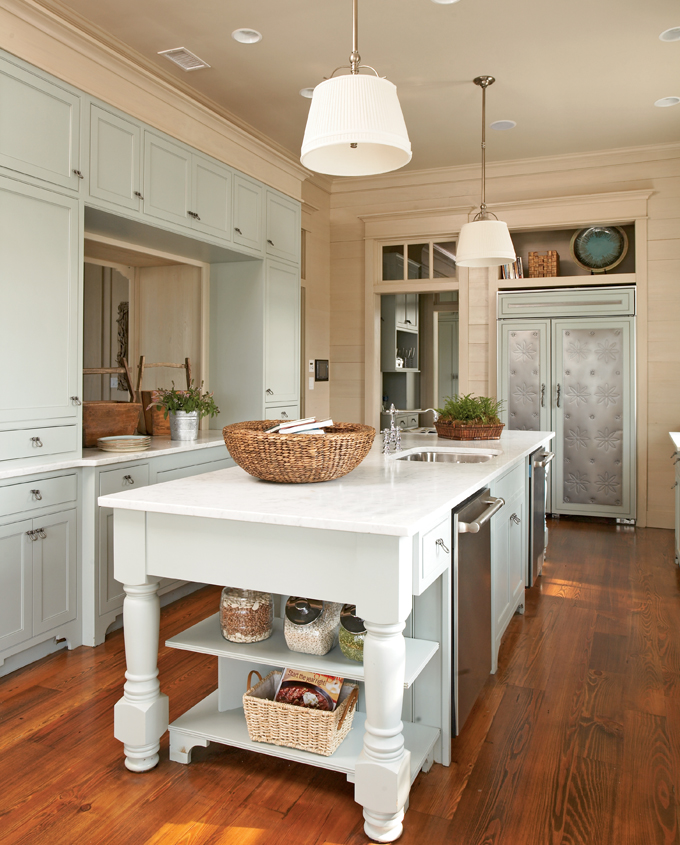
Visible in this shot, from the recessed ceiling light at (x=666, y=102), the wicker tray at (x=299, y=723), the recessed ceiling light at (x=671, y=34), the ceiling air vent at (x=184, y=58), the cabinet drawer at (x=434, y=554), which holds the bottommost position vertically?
the wicker tray at (x=299, y=723)

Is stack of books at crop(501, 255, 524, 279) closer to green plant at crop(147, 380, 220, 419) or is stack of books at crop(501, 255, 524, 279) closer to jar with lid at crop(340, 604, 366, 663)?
green plant at crop(147, 380, 220, 419)

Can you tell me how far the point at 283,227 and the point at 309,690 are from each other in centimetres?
363

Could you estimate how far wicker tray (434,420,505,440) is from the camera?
12.1ft

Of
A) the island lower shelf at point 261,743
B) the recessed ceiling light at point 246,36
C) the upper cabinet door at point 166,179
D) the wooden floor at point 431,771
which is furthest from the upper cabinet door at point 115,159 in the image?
the island lower shelf at point 261,743

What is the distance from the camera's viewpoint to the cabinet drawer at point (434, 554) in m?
1.74

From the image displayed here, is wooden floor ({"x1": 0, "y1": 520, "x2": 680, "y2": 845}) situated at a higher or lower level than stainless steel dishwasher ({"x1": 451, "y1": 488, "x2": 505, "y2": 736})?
lower

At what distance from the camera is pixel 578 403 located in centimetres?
563

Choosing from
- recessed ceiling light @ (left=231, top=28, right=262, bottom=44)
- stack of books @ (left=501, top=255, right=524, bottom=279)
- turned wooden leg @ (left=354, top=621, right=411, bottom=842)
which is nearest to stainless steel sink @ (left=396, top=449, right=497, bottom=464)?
turned wooden leg @ (left=354, top=621, right=411, bottom=842)

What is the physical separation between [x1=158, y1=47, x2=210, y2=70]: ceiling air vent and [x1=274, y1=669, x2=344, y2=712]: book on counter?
342cm

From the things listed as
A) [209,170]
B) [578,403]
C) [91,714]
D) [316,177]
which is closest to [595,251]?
[578,403]

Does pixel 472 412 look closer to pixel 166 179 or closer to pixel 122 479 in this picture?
pixel 122 479

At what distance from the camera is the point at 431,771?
2.02 m

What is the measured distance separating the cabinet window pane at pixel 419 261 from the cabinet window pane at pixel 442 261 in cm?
6

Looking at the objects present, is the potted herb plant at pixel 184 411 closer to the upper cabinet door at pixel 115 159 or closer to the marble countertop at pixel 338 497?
the upper cabinet door at pixel 115 159
